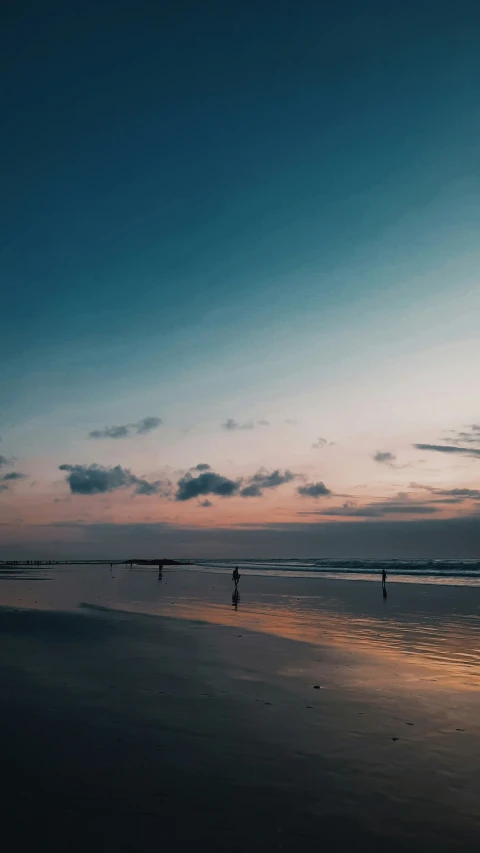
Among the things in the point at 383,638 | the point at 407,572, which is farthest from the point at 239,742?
the point at 407,572

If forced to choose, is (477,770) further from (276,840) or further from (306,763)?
(276,840)

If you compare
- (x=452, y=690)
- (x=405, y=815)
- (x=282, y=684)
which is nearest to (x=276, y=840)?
(x=405, y=815)

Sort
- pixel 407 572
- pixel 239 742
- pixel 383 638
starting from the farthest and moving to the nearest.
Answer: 1. pixel 407 572
2. pixel 383 638
3. pixel 239 742

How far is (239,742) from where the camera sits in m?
10.2

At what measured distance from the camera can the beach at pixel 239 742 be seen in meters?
7.08

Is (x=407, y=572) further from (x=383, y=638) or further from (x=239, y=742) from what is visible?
(x=239, y=742)

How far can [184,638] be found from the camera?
876 inches

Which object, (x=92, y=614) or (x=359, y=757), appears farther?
(x=92, y=614)

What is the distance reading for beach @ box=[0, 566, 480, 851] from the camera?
7078mm

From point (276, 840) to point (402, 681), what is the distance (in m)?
9.76

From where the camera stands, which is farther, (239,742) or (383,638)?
(383,638)

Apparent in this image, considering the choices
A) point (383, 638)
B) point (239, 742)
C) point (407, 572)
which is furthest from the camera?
point (407, 572)

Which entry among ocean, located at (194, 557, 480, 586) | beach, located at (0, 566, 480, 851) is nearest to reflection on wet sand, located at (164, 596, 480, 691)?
beach, located at (0, 566, 480, 851)

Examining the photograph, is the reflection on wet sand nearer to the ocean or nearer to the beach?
the beach
